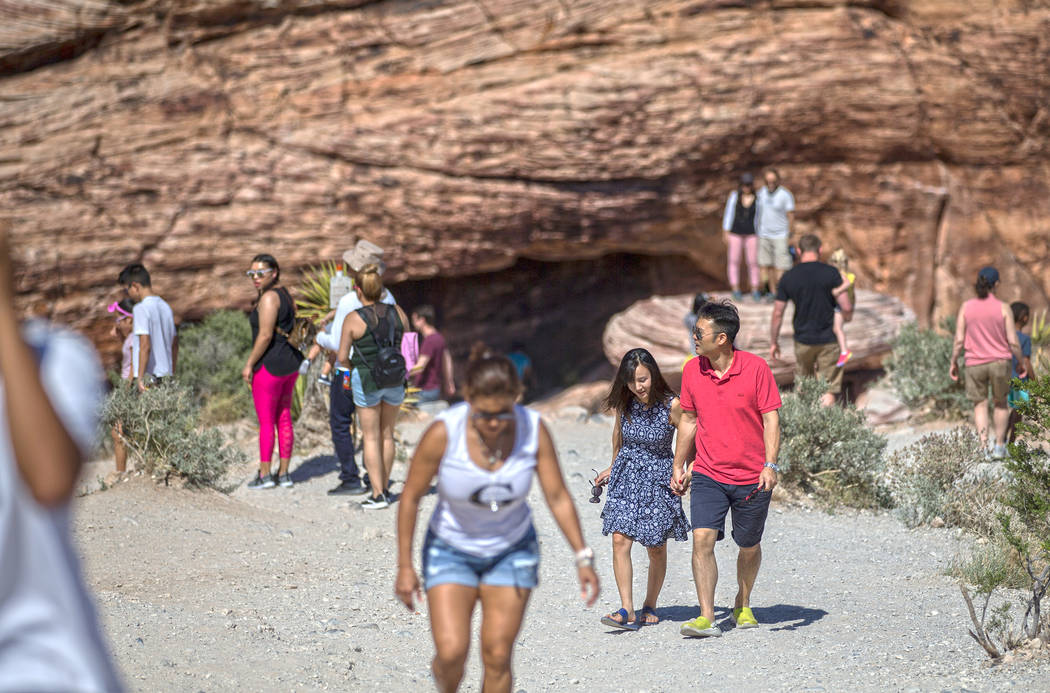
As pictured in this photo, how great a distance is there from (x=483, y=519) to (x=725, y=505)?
2.16m

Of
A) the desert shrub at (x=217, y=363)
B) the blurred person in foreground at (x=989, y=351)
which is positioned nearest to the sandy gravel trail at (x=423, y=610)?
the blurred person in foreground at (x=989, y=351)

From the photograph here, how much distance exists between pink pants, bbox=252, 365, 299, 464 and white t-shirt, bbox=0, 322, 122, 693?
6.69 m

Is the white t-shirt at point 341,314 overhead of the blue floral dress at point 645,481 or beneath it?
overhead

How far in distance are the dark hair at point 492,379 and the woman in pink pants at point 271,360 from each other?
493 centimetres

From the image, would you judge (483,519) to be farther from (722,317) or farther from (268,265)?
(268,265)

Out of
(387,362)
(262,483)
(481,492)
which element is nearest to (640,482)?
(481,492)

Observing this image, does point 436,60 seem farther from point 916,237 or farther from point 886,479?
point 886,479

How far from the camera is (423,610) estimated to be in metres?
6.59

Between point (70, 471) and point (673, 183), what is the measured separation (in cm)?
1296

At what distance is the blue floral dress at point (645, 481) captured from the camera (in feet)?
19.4

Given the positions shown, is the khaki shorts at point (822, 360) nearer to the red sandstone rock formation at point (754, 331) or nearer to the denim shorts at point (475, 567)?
the red sandstone rock formation at point (754, 331)

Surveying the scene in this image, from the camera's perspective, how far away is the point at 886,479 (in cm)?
960

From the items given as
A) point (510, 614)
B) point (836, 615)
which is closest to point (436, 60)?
point (836, 615)

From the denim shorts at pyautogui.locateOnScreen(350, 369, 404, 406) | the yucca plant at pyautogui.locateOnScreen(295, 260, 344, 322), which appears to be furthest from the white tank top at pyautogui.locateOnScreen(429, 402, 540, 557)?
the yucca plant at pyautogui.locateOnScreen(295, 260, 344, 322)
